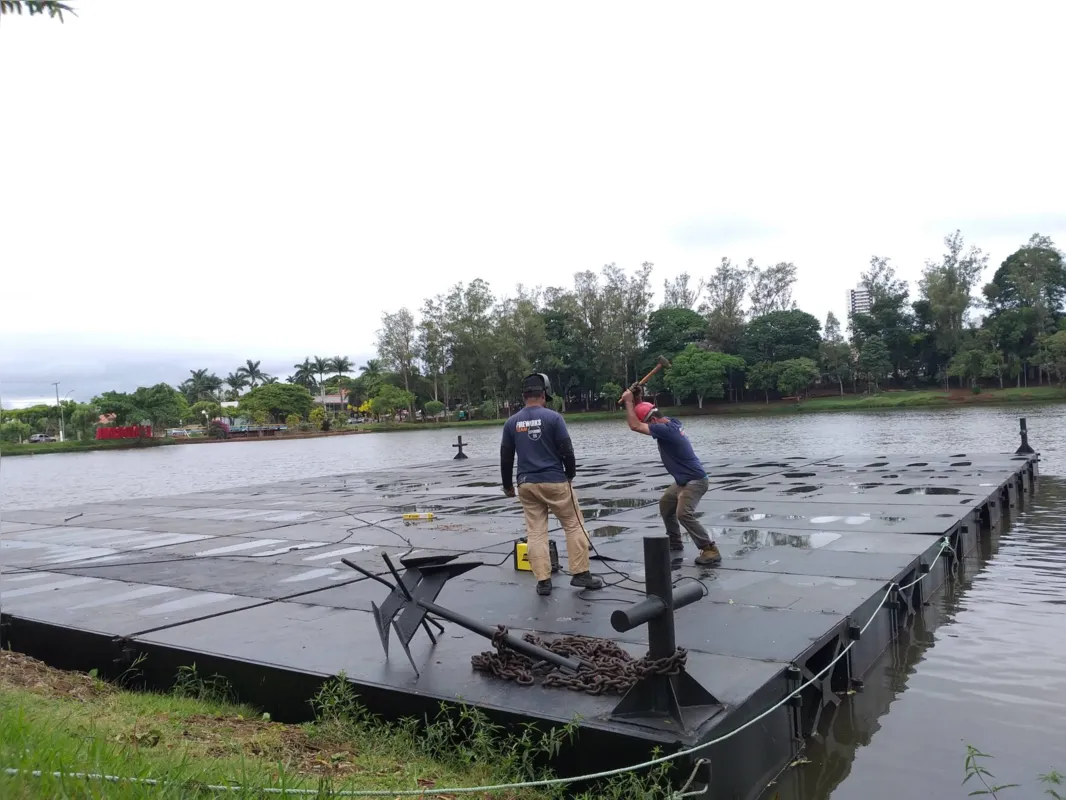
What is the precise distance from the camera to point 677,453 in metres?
7.70

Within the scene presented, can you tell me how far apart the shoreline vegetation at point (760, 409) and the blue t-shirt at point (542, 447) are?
58267 mm

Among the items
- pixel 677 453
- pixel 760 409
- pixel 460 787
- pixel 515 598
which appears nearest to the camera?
pixel 460 787

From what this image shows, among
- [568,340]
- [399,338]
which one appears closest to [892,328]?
[568,340]

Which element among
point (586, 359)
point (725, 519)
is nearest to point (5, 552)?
point (725, 519)

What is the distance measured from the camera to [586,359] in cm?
8425

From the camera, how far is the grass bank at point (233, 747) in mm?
3236

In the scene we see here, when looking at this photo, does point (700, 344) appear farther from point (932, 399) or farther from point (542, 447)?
point (542, 447)

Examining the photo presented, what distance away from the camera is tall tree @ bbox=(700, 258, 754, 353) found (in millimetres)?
80062

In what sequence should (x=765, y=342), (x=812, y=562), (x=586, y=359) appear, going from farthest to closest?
1. (x=586, y=359)
2. (x=765, y=342)
3. (x=812, y=562)

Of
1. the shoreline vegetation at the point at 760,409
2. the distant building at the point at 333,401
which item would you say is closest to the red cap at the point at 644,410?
the shoreline vegetation at the point at 760,409

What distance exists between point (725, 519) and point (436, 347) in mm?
79168

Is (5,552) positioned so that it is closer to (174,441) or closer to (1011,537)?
(1011,537)

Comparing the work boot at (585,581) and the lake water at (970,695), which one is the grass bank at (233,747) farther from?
the work boot at (585,581)

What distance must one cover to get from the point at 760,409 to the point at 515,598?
67.6m
